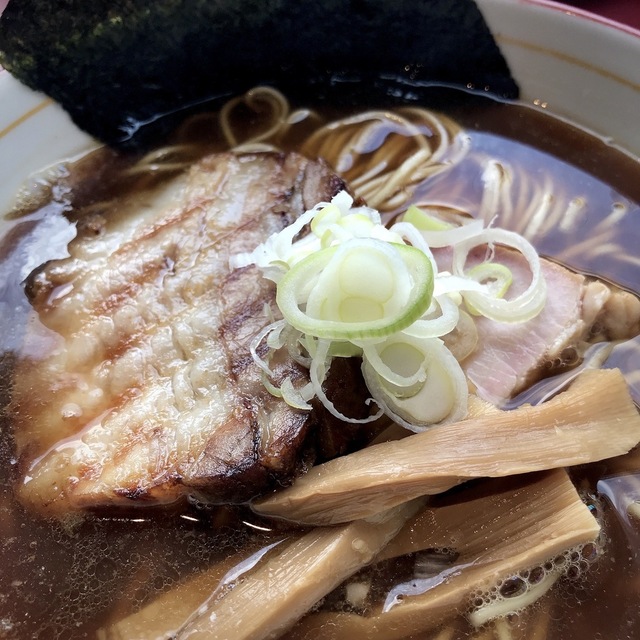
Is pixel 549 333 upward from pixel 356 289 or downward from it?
downward

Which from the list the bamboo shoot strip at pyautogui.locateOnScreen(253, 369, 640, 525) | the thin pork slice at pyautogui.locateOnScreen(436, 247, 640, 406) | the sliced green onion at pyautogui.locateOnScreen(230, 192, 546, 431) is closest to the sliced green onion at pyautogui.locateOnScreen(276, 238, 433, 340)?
the sliced green onion at pyautogui.locateOnScreen(230, 192, 546, 431)

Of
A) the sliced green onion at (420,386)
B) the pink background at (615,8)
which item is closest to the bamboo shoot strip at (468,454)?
the sliced green onion at (420,386)

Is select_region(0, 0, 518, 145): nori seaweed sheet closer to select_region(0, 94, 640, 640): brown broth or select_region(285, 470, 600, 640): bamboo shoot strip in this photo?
select_region(0, 94, 640, 640): brown broth

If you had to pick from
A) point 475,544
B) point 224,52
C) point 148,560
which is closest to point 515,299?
point 475,544

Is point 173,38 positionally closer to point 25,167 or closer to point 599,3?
point 25,167

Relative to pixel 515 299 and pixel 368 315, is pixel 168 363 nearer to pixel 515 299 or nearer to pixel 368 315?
pixel 368 315

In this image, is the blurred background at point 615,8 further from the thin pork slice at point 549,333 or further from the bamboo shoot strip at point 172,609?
the bamboo shoot strip at point 172,609
